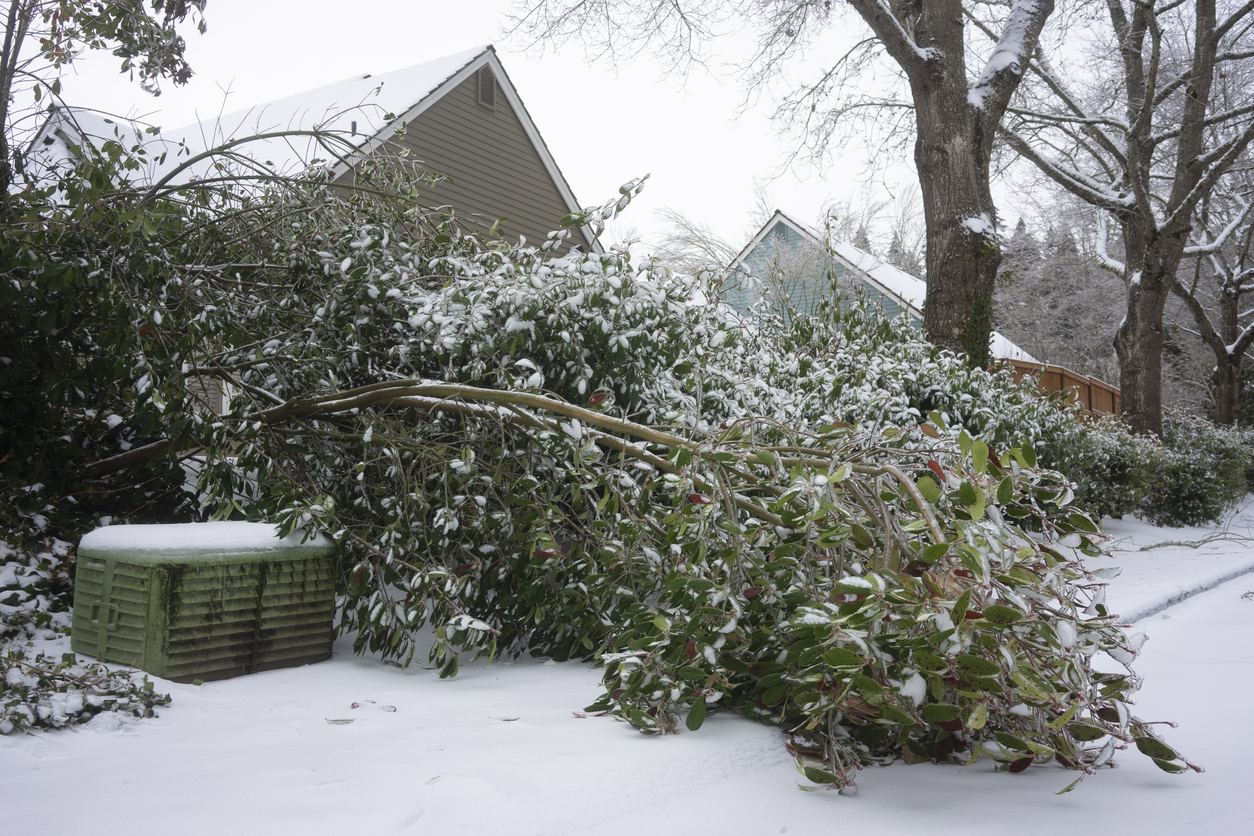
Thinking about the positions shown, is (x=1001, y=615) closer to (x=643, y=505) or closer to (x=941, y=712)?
(x=941, y=712)

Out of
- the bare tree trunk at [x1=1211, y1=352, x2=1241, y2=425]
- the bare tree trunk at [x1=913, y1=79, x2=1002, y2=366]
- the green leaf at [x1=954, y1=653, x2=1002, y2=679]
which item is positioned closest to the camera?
the green leaf at [x1=954, y1=653, x2=1002, y2=679]

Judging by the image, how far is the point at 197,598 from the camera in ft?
9.34

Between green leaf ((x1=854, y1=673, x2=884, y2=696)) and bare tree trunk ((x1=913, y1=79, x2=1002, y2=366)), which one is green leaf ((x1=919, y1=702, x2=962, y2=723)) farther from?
bare tree trunk ((x1=913, y1=79, x2=1002, y2=366))

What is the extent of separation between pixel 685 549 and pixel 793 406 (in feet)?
9.59

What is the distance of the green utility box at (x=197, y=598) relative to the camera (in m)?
2.78

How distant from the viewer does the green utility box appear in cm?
278

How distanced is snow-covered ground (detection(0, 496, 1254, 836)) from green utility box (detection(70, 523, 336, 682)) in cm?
16

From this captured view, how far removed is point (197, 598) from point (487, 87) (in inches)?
528

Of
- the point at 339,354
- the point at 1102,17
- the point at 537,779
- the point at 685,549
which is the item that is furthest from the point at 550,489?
the point at 1102,17

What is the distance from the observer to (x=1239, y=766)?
198 cm

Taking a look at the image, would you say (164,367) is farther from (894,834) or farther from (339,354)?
(894,834)

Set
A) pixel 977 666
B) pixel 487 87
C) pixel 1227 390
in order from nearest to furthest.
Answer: pixel 977 666 < pixel 487 87 < pixel 1227 390

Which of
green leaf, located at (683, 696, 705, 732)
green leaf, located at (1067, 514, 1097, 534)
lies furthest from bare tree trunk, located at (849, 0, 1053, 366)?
green leaf, located at (683, 696, 705, 732)

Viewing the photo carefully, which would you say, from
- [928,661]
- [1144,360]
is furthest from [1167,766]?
[1144,360]
